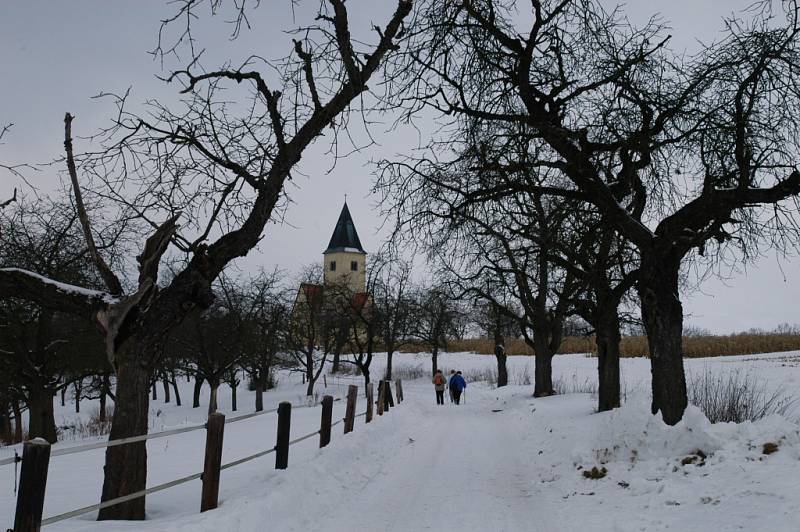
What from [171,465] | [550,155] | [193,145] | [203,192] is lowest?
[171,465]

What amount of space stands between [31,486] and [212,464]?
2287 mm

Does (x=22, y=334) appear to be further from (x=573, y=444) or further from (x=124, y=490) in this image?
(x=573, y=444)

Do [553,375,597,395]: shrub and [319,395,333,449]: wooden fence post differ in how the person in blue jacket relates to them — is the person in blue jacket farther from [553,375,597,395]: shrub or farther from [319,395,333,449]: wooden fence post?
[319,395,333,449]: wooden fence post

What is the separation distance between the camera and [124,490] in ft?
19.6

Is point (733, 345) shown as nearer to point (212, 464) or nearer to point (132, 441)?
point (212, 464)

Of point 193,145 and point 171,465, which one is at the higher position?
point 193,145

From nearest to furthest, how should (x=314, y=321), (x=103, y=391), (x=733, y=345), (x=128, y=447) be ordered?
(x=128, y=447)
(x=103, y=391)
(x=733, y=345)
(x=314, y=321)

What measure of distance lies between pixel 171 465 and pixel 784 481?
8.95 m

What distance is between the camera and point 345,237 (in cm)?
8869

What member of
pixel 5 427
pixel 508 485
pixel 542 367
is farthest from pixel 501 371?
pixel 508 485

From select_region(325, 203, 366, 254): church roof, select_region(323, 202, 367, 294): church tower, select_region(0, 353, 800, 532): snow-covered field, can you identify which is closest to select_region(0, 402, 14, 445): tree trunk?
select_region(0, 353, 800, 532): snow-covered field

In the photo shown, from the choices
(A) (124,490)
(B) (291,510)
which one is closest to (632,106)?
(B) (291,510)

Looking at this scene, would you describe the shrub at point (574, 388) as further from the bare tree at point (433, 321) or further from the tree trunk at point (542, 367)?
the bare tree at point (433, 321)

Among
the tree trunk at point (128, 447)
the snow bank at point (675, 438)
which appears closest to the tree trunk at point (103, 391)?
the tree trunk at point (128, 447)
